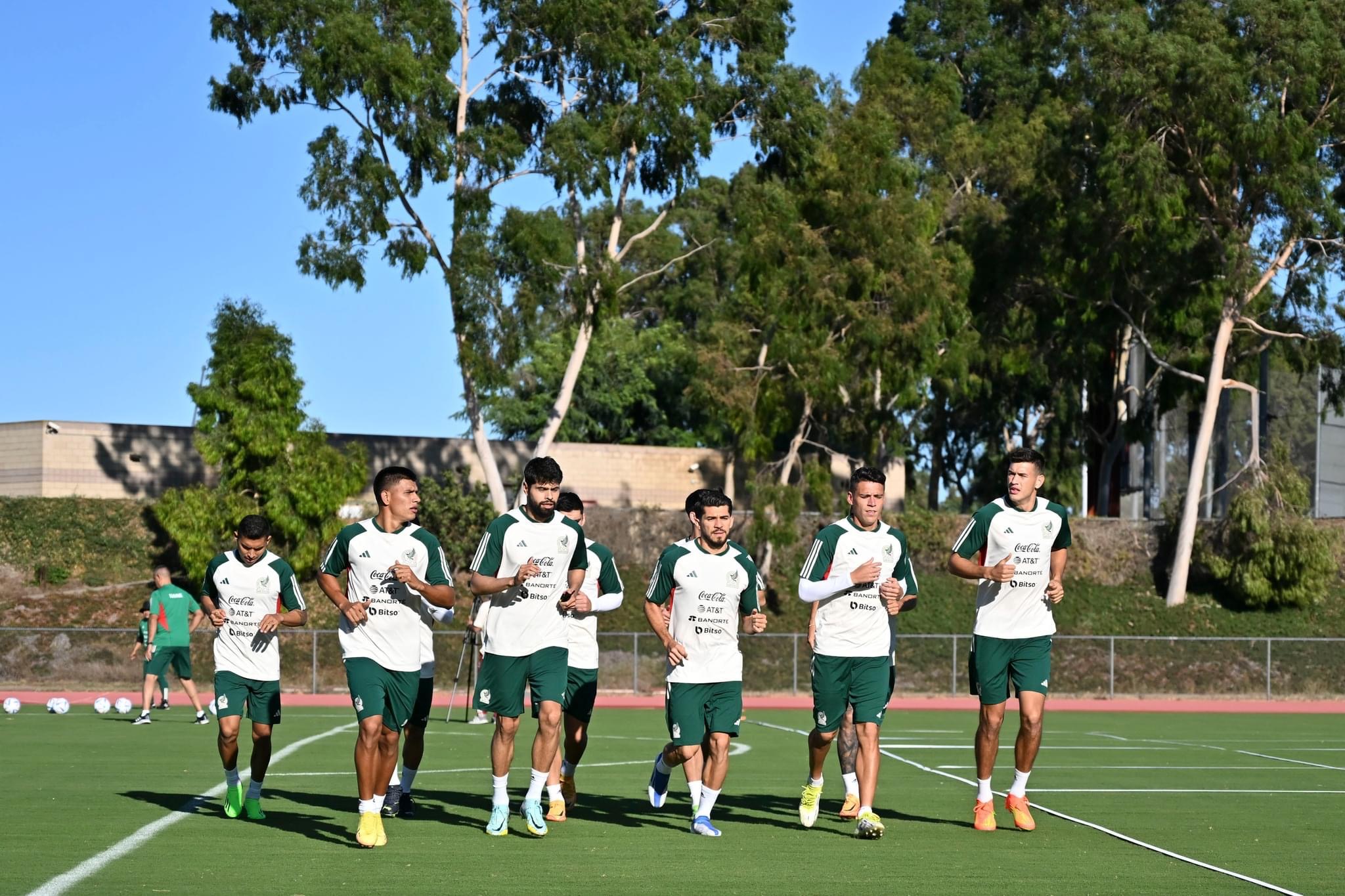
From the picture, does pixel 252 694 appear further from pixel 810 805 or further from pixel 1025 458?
pixel 1025 458

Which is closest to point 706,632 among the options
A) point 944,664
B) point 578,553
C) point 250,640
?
point 578,553

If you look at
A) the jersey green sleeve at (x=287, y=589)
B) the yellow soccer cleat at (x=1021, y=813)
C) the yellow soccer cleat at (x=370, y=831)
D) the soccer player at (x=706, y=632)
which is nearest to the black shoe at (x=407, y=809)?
the jersey green sleeve at (x=287, y=589)

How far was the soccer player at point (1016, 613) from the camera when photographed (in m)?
11.1

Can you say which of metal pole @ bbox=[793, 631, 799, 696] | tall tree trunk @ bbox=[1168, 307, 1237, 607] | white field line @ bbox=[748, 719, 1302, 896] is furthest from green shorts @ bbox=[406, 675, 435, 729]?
tall tree trunk @ bbox=[1168, 307, 1237, 607]

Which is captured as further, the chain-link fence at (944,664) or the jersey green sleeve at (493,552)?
the chain-link fence at (944,664)

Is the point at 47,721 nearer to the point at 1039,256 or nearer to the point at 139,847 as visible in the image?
the point at 139,847

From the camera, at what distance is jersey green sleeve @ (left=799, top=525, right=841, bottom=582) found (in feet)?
36.1

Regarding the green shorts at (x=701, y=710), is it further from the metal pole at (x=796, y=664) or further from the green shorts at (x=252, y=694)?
the metal pole at (x=796, y=664)

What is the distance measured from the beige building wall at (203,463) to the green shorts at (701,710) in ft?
113

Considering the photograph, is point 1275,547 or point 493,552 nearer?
point 493,552

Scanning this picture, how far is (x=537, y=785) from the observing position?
10.6 meters

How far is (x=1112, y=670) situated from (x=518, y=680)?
1078 inches

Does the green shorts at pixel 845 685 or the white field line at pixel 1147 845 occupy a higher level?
the green shorts at pixel 845 685

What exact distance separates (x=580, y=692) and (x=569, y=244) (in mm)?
27298
